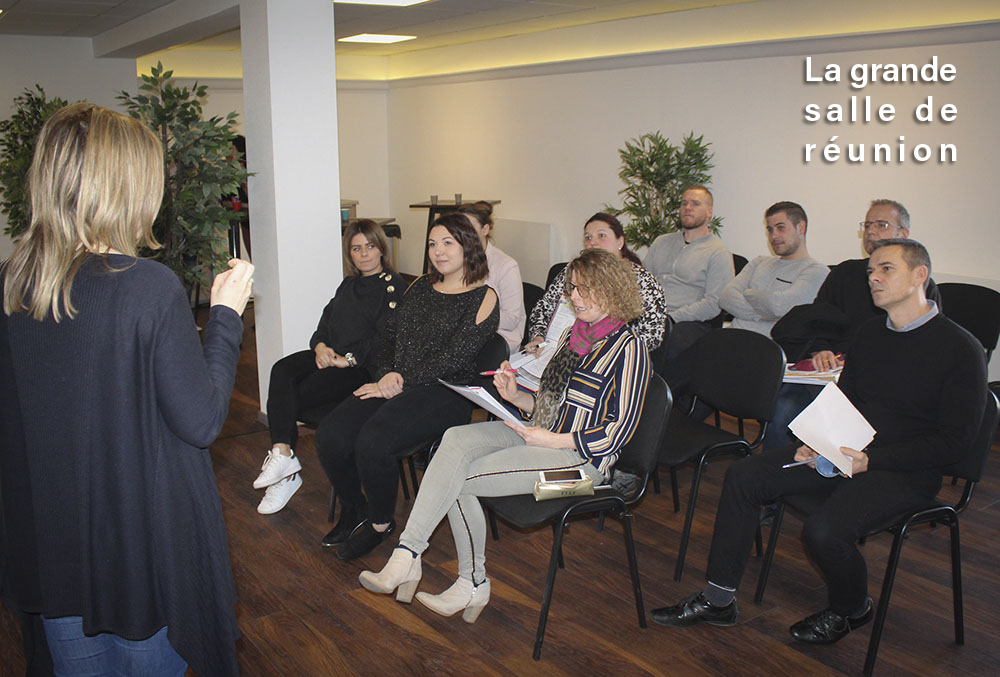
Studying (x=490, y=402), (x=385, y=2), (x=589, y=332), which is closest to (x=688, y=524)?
(x=589, y=332)

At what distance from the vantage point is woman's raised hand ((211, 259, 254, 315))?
1591mm

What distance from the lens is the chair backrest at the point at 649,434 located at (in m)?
2.90

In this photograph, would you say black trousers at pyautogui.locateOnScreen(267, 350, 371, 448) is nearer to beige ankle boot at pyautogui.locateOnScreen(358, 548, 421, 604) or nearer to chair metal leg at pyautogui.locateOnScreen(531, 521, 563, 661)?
beige ankle boot at pyautogui.locateOnScreen(358, 548, 421, 604)

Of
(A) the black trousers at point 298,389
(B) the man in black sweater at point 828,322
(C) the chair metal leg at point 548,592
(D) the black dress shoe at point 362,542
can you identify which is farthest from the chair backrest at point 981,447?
(A) the black trousers at point 298,389

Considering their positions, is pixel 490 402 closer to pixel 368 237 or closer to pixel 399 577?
pixel 399 577

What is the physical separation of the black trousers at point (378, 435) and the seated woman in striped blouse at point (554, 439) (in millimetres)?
427

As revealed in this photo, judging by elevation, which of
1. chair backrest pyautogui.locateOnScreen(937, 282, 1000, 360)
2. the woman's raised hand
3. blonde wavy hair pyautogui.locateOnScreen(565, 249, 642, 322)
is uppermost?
the woman's raised hand

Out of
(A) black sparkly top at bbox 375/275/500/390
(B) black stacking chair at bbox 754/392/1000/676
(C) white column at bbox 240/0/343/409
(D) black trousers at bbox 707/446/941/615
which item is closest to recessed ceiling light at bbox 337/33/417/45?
(C) white column at bbox 240/0/343/409

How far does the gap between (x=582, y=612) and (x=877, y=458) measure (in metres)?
1.17

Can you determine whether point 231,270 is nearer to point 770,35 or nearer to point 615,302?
point 615,302

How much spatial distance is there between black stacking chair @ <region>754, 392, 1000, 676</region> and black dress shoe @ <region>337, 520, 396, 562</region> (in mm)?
1636

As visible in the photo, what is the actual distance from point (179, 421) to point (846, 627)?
7.76ft

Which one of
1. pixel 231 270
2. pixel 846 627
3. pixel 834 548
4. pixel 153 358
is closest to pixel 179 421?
pixel 153 358

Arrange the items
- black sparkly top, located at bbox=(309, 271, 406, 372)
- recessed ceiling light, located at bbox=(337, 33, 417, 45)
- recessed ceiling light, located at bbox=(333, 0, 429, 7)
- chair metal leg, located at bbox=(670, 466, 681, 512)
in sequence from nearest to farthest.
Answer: chair metal leg, located at bbox=(670, 466, 681, 512), black sparkly top, located at bbox=(309, 271, 406, 372), recessed ceiling light, located at bbox=(333, 0, 429, 7), recessed ceiling light, located at bbox=(337, 33, 417, 45)
